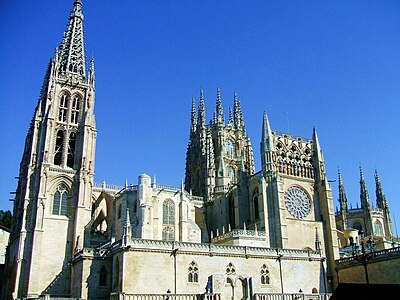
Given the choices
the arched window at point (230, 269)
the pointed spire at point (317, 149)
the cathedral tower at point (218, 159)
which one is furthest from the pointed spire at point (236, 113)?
the arched window at point (230, 269)

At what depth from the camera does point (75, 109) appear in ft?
193

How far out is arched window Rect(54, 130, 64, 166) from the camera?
55.9 meters

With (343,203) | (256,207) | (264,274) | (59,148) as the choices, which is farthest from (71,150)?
(343,203)

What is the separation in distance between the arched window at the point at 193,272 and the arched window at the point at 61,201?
21.0 metres

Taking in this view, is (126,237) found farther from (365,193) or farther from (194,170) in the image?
(365,193)

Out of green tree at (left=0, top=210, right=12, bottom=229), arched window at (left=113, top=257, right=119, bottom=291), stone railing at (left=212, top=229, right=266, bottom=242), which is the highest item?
green tree at (left=0, top=210, right=12, bottom=229)

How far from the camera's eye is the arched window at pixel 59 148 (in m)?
55.9

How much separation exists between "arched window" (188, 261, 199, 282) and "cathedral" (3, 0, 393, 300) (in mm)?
91

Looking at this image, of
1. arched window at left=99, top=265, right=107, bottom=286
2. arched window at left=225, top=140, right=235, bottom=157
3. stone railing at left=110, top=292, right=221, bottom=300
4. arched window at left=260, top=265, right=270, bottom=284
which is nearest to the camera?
stone railing at left=110, top=292, right=221, bottom=300

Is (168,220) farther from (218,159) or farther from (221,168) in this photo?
(218,159)

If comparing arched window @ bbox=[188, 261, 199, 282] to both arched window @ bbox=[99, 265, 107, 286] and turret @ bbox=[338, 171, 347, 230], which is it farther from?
turret @ bbox=[338, 171, 347, 230]

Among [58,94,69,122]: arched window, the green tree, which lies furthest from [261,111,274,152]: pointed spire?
the green tree

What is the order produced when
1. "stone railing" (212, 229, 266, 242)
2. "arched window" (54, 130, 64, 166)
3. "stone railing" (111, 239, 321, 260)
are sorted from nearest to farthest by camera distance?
"stone railing" (111, 239, 321, 260) < "stone railing" (212, 229, 266, 242) < "arched window" (54, 130, 64, 166)

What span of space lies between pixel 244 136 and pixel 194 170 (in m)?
11.2
